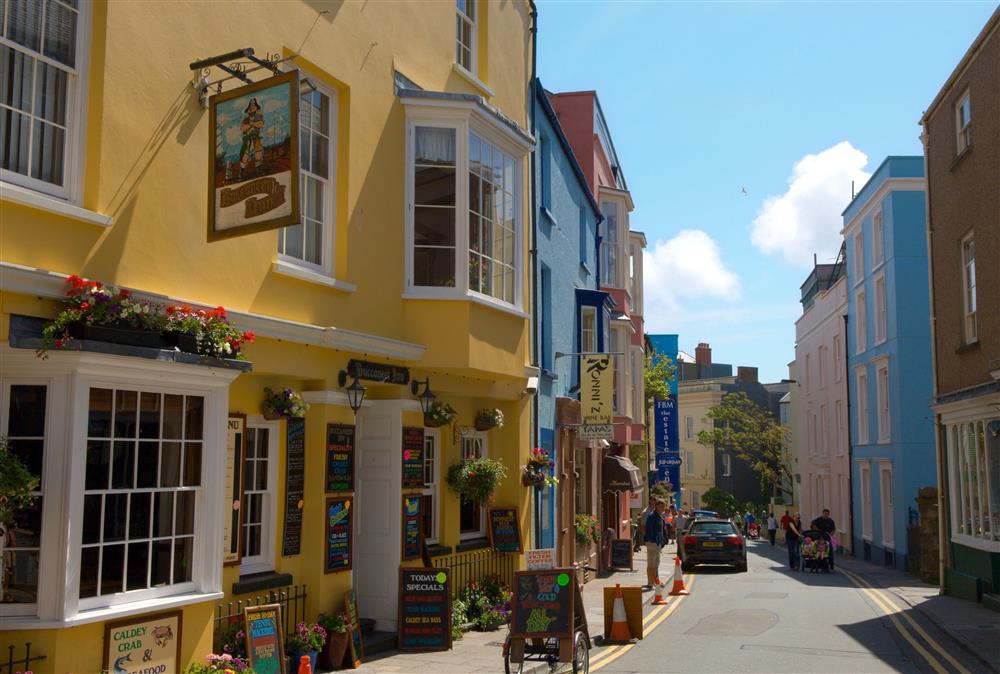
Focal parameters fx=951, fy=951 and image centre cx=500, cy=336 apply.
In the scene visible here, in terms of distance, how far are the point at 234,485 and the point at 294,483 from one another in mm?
907

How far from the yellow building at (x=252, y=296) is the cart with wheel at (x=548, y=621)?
2184mm

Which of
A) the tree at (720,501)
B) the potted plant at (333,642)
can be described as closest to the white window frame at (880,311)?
the potted plant at (333,642)

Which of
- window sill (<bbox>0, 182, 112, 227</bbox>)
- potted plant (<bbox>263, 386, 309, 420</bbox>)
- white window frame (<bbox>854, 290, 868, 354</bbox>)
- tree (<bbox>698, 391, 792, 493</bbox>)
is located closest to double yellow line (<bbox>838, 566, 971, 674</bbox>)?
potted plant (<bbox>263, 386, 309, 420</bbox>)

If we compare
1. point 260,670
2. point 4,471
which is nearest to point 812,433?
point 260,670

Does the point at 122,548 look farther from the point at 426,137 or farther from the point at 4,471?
the point at 426,137

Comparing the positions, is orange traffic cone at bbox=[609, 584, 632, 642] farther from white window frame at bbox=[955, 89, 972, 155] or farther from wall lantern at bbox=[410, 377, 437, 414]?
white window frame at bbox=[955, 89, 972, 155]

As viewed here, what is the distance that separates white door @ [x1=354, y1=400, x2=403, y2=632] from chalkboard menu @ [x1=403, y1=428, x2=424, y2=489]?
17 cm

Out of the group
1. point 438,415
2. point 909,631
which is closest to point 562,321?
point 438,415

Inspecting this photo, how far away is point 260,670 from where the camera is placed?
9.12 meters

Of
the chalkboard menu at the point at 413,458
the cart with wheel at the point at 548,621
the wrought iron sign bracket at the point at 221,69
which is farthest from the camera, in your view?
the chalkboard menu at the point at 413,458

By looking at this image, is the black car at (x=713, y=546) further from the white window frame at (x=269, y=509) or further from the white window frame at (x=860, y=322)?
the white window frame at (x=269, y=509)

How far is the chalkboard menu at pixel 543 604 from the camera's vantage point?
10695 millimetres

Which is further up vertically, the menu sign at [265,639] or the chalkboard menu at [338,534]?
the chalkboard menu at [338,534]

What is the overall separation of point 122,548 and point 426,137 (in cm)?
720
